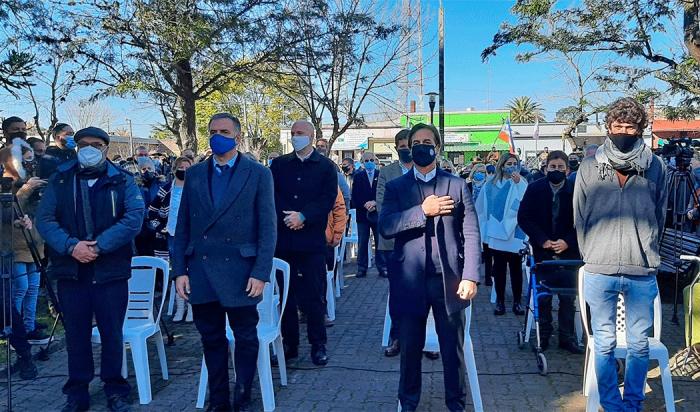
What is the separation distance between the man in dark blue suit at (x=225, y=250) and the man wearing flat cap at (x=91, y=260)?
50cm

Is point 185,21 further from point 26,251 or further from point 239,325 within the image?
point 239,325

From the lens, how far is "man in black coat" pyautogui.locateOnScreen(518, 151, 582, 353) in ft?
18.5

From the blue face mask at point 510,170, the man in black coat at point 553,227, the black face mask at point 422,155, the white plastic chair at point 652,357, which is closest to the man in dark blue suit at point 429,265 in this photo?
the black face mask at point 422,155

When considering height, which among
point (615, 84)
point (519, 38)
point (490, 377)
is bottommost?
point (490, 377)

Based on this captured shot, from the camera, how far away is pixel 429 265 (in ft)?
13.1

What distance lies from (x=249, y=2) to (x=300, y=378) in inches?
383

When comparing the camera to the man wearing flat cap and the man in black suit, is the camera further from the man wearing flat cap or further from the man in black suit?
the man wearing flat cap

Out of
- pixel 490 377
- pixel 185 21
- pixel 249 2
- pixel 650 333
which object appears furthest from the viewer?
pixel 249 2

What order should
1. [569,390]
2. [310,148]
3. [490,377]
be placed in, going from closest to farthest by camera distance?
1. [569,390]
2. [490,377]
3. [310,148]

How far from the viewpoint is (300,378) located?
17.0 ft

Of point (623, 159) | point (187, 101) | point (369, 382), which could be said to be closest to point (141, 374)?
point (369, 382)

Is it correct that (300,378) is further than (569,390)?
Yes

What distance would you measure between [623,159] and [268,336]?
283 centimetres

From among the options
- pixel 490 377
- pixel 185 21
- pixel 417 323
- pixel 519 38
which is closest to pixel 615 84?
pixel 519 38
